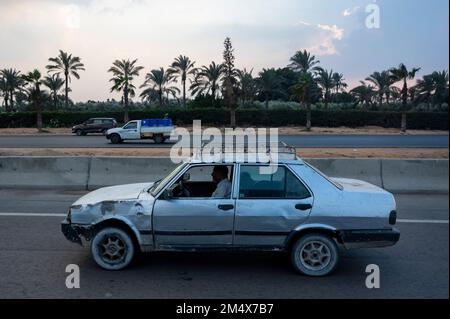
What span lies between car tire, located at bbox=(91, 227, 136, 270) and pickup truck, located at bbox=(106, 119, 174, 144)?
2616cm

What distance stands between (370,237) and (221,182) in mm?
1840

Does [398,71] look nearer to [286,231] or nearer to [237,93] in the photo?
[237,93]

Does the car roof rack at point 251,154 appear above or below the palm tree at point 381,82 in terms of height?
below

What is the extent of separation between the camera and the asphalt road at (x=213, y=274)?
497 centimetres

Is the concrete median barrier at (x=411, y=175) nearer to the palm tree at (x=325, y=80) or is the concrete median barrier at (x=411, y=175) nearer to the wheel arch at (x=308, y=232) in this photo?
the wheel arch at (x=308, y=232)

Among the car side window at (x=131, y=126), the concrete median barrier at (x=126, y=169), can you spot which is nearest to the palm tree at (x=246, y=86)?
the car side window at (x=131, y=126)

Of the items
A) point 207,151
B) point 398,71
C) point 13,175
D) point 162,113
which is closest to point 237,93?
point 162,113

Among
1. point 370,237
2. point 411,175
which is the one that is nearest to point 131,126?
point 411,175

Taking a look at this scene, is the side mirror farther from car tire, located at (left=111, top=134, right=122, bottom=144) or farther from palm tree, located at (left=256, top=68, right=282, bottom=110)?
palm tree, located at (left=256, top=68, right=282, bottom=110)

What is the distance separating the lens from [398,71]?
52.6 m

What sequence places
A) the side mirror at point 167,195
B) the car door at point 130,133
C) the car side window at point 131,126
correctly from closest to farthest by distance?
the side mirror at point 167,195 → the car door at point 130,133 → the car side window at point 131,126

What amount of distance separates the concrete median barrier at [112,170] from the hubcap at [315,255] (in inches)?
245

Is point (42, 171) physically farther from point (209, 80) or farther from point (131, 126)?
point (209, 80)

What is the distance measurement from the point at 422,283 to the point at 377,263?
2.93 ft
